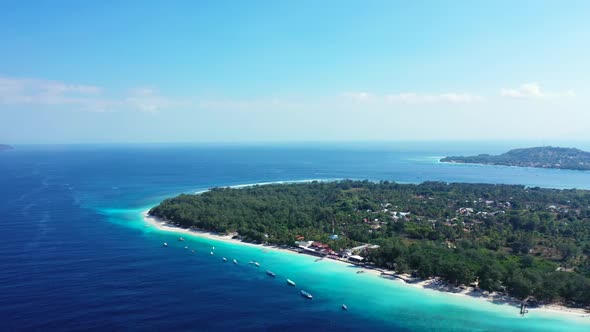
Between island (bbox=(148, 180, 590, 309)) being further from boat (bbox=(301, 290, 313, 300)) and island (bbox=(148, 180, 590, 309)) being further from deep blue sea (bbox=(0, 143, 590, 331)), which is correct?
boat (bbox=(301, 290, 313, 300))

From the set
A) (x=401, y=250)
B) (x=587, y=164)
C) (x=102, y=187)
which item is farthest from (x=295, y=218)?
(x=587, y=164)

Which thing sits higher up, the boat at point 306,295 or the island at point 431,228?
the island at point 431,228

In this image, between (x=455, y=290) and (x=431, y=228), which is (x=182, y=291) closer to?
(x=455, y=290)

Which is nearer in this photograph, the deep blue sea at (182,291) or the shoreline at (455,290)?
the deep blue sea at (182,291)

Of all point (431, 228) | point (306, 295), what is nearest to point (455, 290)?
point (306, 295)

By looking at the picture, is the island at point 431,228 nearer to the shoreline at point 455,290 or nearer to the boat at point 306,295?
the shoreline at point 455,290

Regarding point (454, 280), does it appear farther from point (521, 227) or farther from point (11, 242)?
point (11, 242)

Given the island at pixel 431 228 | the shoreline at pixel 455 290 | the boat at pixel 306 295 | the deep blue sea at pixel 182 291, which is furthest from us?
the island at pixel 431 228

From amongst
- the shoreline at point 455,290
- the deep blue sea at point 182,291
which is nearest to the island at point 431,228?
the shoreline at point 455,290

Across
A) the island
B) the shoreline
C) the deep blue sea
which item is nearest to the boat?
the deep blue sea
